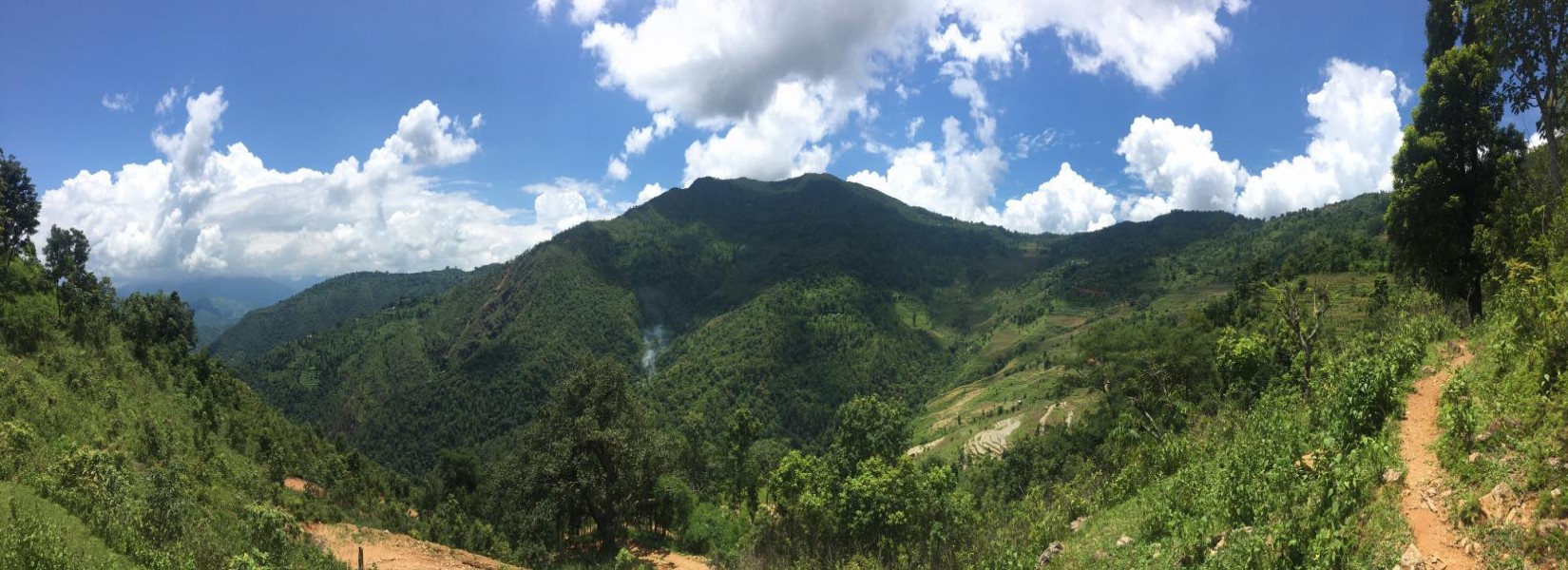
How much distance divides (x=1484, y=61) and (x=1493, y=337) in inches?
455

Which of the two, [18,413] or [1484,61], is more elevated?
[1484,61]

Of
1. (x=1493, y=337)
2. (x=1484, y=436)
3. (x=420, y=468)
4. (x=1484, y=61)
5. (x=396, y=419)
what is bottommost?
(x=420, y=468)

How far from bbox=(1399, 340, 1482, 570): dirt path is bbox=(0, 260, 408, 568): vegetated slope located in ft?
65.7

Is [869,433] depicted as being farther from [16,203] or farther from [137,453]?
[16,203]

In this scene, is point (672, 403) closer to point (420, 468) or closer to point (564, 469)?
point (420, 468)

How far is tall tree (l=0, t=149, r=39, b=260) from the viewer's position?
131ft

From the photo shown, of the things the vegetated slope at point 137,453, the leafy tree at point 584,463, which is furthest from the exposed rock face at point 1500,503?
the leafy tree at point 584,463

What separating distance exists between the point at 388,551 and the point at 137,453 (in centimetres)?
1306

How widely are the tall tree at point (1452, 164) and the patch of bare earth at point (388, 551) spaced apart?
31.8 metres

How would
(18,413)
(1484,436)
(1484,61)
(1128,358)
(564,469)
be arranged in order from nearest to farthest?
(1484,436)
(1484,61)
(18,413)
(564,469)
(1128,358)

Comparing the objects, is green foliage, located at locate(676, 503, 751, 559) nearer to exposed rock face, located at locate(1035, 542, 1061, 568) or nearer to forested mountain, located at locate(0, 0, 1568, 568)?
forested mountain, located at locate(0, 0, 1568, 568)

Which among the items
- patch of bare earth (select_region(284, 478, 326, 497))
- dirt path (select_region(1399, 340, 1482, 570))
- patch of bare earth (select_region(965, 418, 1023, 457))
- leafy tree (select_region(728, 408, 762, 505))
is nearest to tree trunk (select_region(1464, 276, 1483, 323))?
dirt path (select_region(1399, 340, 1482, 570))

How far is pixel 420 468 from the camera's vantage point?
482 feet

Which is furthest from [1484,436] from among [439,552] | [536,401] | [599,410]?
[536,401]
